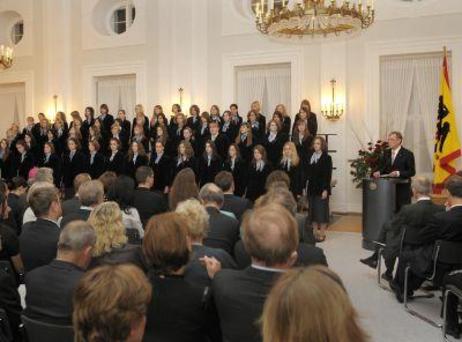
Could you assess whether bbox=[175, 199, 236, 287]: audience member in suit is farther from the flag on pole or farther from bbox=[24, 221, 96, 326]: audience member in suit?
the flag on pole

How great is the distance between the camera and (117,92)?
1444cm

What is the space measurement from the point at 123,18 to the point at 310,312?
1453 cm

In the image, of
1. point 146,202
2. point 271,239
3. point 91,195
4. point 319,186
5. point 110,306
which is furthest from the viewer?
point 319,186

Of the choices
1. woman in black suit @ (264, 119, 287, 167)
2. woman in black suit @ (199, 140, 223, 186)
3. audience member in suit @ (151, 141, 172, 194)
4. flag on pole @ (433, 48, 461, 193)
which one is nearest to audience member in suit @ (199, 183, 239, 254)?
woman in black suit @ (199, 140, 223, 186)

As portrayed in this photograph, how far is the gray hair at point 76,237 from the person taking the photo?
2.76m

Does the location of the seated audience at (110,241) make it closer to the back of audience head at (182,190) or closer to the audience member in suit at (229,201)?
the back of audience head at (182,190)

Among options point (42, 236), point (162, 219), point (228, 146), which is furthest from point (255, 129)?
point (162, 219)

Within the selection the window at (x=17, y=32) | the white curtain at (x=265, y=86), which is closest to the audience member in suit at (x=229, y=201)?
the white curtain at (x=265, y=86)

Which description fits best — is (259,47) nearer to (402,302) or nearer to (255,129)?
(255,129)

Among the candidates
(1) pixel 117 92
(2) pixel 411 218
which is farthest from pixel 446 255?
(1) pixel 117 92

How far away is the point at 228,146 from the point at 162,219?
25.9 feet

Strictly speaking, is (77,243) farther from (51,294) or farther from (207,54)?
(207,54)

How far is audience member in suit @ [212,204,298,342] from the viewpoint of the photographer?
2338 mm

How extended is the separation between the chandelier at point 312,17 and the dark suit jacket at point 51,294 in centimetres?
602
